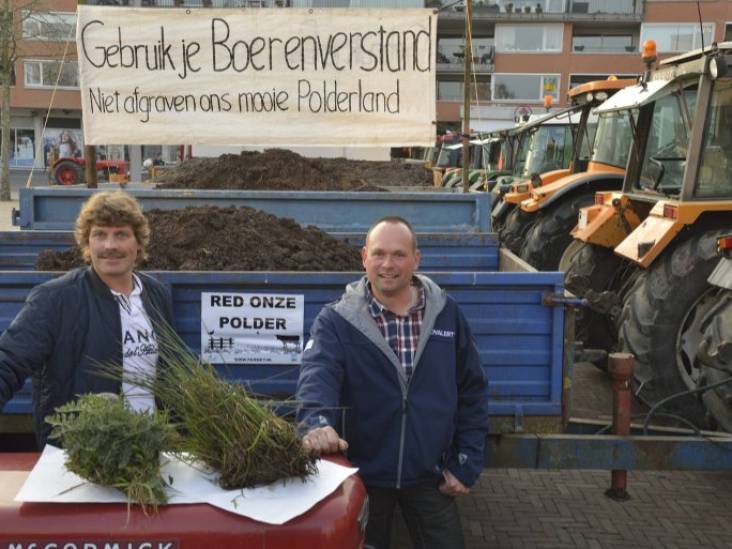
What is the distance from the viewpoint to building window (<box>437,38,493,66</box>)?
4441cm

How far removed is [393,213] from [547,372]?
2944 millimetres

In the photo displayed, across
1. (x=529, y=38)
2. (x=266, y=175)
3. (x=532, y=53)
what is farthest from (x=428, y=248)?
(x=529, y=38)

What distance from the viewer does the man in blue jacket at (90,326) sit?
253 cm

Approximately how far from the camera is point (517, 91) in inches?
1736

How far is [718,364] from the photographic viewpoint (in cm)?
390

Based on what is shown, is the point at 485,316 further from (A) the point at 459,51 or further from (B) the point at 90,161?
(A) the point at 459,51

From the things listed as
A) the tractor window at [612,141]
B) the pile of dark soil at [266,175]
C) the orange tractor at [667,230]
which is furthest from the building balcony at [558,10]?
the orange tractor at [667,230]

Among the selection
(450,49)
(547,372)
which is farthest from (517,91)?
(547,372)

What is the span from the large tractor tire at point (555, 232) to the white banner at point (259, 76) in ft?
12.6

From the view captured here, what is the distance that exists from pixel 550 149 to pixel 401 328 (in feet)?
35.0

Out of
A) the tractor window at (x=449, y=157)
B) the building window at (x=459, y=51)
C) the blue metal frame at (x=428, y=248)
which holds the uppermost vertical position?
the building window at (x=459, y=51)

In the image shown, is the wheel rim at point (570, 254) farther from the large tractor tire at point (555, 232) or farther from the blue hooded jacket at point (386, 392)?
the blue hooded jacket at point (386, 392)

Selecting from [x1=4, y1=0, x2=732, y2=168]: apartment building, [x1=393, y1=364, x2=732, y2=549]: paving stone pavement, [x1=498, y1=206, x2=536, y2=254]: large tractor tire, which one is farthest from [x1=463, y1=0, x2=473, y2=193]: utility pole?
[x1=4, y1=0, x2=732, y2=168]: apartment building

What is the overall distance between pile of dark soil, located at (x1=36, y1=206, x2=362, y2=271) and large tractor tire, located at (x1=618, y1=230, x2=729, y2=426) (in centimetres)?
191
